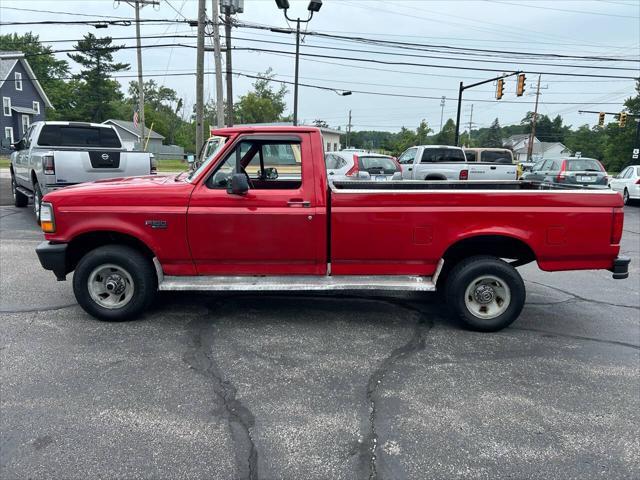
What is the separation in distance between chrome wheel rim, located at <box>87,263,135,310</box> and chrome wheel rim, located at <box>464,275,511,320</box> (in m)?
3.34

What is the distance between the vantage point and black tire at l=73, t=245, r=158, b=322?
15.2 ft

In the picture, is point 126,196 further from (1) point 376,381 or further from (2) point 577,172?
(2) point 577,172

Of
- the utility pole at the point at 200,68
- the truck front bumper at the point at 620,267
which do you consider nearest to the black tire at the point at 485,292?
the truck front bumper at the point at 620,267

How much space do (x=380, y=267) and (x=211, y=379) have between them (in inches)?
77.4

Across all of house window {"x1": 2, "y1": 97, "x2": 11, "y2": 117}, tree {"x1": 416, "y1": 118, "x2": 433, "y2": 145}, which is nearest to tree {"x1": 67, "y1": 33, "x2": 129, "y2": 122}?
house window {"x1": 2, "y1": 97, "x2": 11, "y2": 117}

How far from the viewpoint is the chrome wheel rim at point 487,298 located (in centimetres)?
472

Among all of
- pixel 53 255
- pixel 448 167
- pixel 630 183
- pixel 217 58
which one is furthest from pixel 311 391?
pixel 630 183

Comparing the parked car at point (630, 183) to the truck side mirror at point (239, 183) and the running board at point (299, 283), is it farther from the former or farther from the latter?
the truck side mirror at point (239, 183)

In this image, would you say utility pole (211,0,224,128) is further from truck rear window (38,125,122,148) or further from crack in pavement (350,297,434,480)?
crack in pavement (350,297,434,480)

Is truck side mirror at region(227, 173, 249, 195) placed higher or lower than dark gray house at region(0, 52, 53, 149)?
lower

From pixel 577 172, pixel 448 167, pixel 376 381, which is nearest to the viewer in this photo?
pixel 376 381

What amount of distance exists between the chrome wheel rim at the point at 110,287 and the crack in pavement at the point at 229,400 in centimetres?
71

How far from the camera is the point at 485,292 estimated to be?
15.6 ft

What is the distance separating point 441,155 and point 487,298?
530 inches
